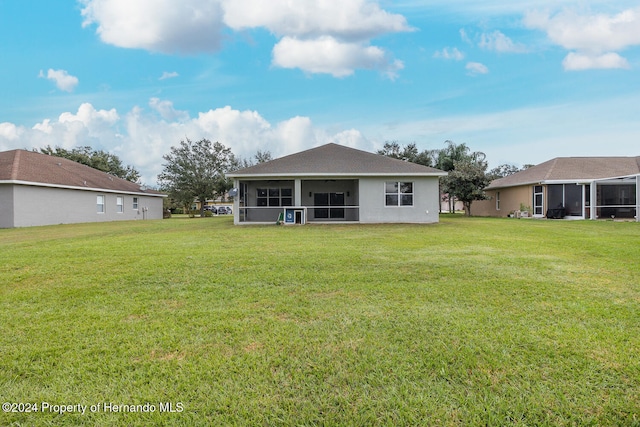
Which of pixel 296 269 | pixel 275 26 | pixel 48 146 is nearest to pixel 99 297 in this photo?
pixel 296 269

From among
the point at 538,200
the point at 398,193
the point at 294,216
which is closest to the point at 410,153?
the point at 538,200

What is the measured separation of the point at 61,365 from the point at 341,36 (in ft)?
52.8

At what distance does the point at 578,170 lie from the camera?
78.4 feet

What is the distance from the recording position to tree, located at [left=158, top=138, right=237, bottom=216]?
3375 centimetres

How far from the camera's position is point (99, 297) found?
4.62m

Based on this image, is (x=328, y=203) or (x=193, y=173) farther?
(x=193, y=173)

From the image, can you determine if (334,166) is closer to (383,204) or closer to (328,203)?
(383,204)

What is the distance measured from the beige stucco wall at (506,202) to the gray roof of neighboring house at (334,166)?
10.6 m

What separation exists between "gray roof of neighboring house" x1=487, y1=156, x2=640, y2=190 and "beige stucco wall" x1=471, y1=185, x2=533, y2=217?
27.0 inches

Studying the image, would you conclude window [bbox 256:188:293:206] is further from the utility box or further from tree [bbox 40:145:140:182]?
tree [bbox 40:145:140:182]

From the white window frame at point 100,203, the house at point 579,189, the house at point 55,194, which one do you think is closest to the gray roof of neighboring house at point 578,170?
the house at point 579,189

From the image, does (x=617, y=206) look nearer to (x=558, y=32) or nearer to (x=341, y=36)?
(x=558, y=32)

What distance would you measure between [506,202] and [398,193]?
13641mm

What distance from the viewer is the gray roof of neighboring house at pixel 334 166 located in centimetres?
1770
